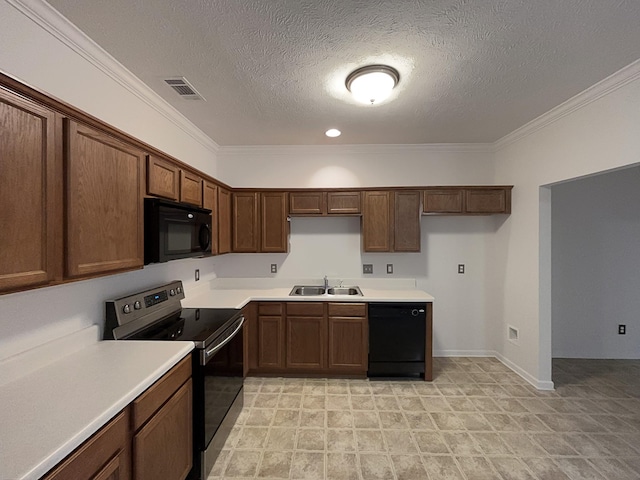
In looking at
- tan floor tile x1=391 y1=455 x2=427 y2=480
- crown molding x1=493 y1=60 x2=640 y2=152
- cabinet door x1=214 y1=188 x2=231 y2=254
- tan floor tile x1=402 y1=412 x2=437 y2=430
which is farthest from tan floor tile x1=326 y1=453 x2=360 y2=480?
crown molding x1=493 y1=60 x2=640 y2=152

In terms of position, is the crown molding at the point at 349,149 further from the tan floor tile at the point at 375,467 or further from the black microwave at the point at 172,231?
the tan floor tile at the point at 375,467

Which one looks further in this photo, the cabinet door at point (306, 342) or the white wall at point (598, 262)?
the white wall at point (598, 262)

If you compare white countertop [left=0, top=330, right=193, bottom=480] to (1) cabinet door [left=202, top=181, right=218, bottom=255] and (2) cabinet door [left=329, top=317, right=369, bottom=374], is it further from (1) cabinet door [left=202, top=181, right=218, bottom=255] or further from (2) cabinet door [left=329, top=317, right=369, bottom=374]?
(2) cabinet door [left=329, top=317, right=369, bottom=374]

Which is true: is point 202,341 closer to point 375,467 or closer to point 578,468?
point 375,467

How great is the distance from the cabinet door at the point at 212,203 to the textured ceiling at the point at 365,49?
0.69 m

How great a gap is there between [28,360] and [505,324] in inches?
165

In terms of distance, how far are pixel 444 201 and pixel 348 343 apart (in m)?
1.97

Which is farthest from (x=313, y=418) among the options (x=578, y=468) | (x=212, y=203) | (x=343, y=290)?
Answer: (x=212, y=203)

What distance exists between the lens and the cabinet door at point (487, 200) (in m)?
3.37

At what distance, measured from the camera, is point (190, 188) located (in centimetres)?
241

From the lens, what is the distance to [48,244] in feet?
3.90

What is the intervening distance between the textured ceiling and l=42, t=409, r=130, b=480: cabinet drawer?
1930 millimetres

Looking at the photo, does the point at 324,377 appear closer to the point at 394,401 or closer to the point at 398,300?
the point at 394,401

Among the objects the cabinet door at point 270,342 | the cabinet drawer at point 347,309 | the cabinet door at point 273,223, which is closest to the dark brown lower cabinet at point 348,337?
the cabinet drawer at point 347,309
